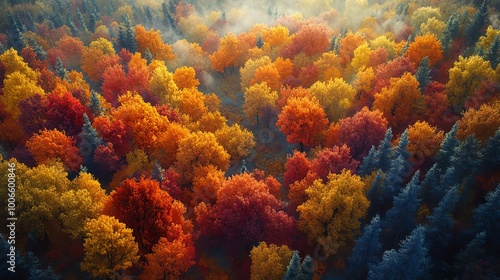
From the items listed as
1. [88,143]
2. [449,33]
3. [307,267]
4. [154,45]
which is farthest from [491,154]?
[154,45]

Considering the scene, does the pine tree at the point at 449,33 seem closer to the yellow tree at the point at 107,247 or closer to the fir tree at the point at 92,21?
the yellow tree at the point at 107,247

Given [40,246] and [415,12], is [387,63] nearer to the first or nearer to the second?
[415,12]

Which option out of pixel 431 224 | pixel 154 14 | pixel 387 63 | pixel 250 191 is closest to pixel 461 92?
pixel 387 63

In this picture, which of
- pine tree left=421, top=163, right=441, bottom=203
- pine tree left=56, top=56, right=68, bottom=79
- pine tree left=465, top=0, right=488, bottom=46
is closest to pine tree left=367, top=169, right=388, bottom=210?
pine tree left=421, top=163, right=441, bottom=203

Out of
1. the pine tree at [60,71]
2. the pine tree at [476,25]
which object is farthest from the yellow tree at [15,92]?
the pine tree at [476,25]

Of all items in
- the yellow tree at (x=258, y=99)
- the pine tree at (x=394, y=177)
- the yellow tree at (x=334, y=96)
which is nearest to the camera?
the pine tree at (x=394, y=177)

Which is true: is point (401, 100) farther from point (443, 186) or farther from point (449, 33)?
point (449, 33)
